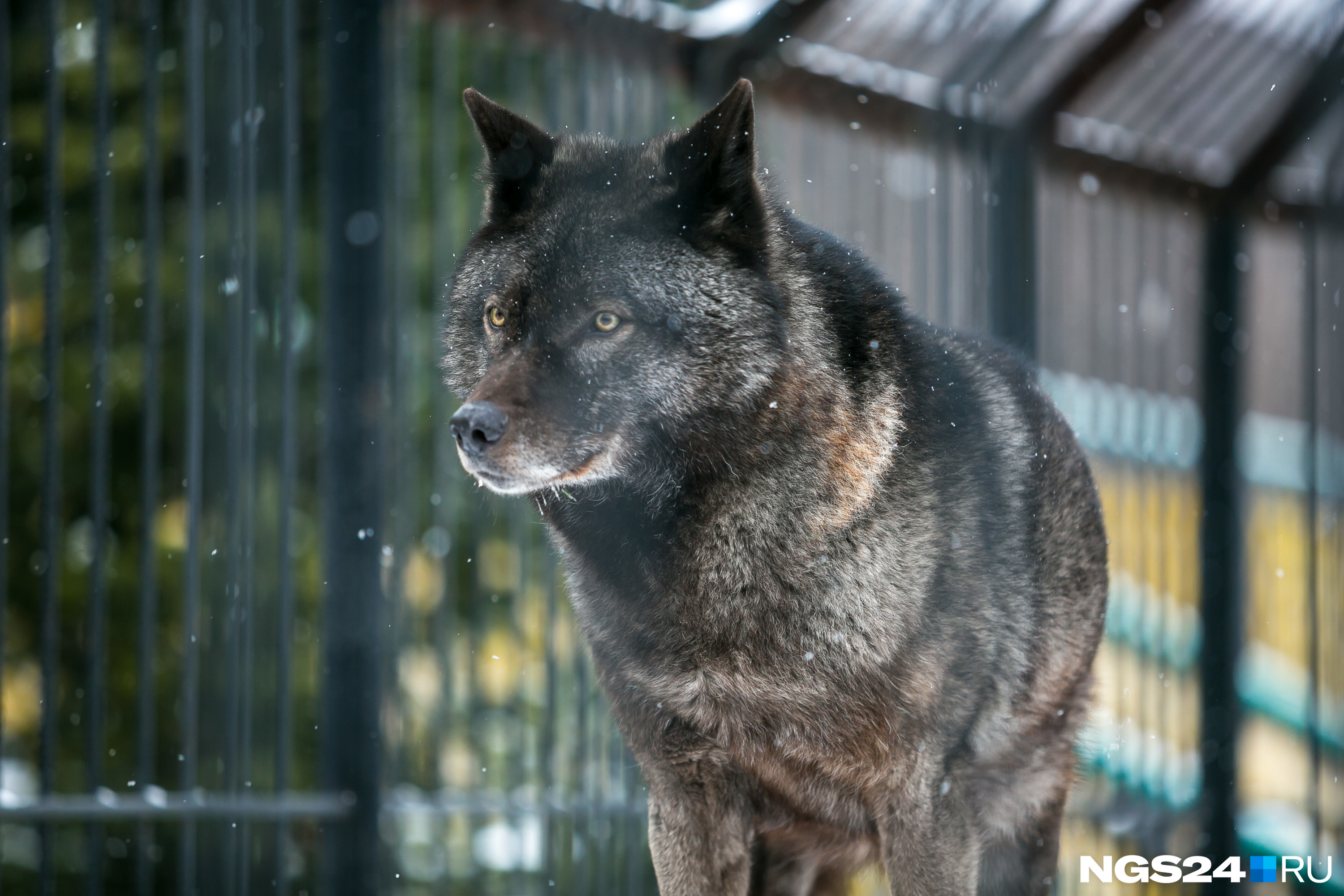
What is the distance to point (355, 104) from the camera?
359cm

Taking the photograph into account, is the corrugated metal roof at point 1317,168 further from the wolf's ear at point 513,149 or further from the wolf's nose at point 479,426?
the wolf's nose at point 479,426

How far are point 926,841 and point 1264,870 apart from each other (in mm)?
2691

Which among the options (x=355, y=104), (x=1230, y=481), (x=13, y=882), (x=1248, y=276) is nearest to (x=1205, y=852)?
(x=1230, y=481)

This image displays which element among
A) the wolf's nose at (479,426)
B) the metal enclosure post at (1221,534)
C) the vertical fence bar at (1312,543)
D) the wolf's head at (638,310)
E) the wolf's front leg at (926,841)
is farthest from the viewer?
the metal enclosure post at (1221,534)

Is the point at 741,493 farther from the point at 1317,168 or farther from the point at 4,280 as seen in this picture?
the point at 1317,168

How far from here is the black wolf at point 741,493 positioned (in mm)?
1819

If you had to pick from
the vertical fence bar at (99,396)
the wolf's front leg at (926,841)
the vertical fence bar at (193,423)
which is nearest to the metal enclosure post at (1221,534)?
the wolf's front leg at (926,841)

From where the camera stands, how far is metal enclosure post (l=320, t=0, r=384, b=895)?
3.51 m

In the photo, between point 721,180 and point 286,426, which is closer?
point 721,180

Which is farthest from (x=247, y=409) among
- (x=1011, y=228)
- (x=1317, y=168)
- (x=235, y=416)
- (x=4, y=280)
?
(x=1317, y=168)

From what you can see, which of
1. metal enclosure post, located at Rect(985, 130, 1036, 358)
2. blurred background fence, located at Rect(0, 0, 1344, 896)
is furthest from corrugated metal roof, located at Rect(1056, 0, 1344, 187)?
metal enclosure post, located at Rect(985, 130, 1036, 358)

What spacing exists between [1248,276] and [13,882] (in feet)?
18.3

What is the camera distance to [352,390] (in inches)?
140

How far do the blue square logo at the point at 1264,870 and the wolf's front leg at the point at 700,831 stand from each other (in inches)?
106
